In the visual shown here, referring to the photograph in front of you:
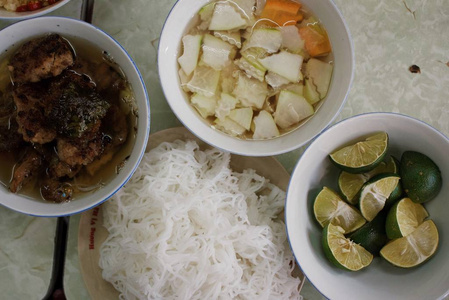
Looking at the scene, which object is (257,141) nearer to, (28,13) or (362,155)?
(362,155)

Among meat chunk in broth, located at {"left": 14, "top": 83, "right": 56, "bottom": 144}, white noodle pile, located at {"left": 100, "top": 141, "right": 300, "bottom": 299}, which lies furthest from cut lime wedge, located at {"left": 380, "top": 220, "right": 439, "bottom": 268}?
meat chunk in broth, located at {"left": 14, "top": 83, "right": 56, "bottom": 144}

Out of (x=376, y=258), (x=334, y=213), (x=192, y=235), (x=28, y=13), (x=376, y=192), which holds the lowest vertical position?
(x=192, y=235)

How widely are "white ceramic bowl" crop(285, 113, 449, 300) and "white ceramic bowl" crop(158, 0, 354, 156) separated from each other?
78 millimetres

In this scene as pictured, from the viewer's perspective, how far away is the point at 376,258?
1661mm

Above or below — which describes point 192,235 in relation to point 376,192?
below

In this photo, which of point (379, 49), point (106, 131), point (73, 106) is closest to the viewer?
point (73, 106)

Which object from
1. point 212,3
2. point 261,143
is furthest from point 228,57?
point 261,143

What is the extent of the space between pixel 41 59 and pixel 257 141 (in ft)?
2.49

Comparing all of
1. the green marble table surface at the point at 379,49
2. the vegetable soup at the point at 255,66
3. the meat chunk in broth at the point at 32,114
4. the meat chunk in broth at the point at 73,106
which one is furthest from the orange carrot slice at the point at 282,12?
the meat chunk in broth at the point at 32,114

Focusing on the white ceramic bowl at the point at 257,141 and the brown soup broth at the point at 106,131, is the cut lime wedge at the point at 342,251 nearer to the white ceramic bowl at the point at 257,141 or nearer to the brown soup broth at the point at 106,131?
the white ceramic bowl at the point at 257,141

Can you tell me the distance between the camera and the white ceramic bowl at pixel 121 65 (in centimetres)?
151

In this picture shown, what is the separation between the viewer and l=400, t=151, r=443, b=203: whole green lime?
5.13ft

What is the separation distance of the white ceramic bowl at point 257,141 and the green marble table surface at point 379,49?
20 centimetres

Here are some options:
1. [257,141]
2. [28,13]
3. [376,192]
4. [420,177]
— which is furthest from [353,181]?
[28,13]
